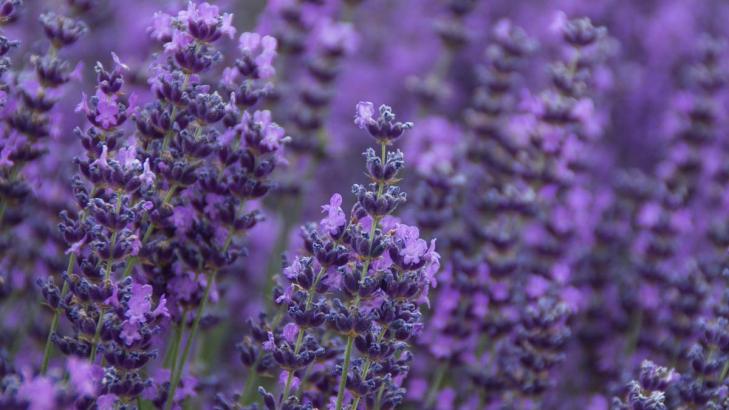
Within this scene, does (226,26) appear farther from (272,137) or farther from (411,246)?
(411,246)

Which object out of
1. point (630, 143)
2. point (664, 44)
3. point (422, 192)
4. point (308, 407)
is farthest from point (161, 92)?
point (664, 44)

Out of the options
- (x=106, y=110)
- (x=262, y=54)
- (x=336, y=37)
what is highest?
(x=336, y=37)

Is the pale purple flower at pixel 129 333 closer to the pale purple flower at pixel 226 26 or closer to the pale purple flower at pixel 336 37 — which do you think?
the pale purple flower at pixel 226 26

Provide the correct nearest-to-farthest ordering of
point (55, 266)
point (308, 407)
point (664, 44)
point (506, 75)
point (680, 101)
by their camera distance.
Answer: point (308, 407)
point (55, 266)
point (506, 75)
point (680, 101)
point (664, 44)

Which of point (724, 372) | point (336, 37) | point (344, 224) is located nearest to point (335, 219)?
point (344, 224)

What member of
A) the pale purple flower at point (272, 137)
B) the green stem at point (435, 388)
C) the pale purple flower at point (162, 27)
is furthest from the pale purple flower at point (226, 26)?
the green stem at point (435, 388)

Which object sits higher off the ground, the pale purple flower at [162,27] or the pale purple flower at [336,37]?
the pale purple flower at [336,37]

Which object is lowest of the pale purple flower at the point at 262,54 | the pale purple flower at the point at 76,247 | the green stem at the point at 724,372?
the pale purple flower at the point at 76,247

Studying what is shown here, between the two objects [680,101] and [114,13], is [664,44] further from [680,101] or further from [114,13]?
[114,13]
